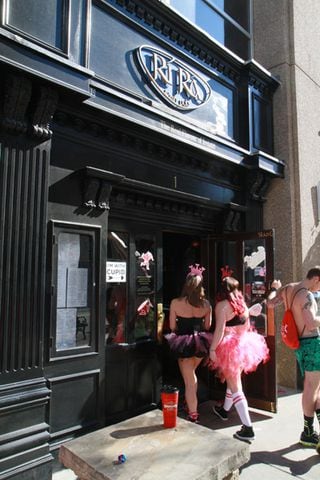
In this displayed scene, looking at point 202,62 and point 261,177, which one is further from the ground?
point 202,62

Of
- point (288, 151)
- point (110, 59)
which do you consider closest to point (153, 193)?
point (110, 59)

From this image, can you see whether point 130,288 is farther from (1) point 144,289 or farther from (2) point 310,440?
(2) point 310,440

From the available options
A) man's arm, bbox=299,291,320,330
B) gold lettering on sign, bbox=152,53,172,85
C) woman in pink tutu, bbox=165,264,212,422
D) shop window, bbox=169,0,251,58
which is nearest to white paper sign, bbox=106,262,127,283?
woman in pink tutu, bbox=165,264,212,422

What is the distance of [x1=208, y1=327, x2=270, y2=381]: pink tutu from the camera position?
14.7ft

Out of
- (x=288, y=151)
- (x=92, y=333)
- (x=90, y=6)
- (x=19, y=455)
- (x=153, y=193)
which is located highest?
(x=90, y=6)

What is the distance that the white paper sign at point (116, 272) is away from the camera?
443 centimetres

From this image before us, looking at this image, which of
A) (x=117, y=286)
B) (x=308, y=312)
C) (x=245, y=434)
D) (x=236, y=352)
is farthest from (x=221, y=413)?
(x=117, y=286)

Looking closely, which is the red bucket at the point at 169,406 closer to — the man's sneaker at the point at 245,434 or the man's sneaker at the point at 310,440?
the man's sneaker at the point at 245,434

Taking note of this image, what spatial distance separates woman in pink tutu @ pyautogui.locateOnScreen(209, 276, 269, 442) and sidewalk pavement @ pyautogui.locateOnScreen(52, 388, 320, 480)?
0.29 meters

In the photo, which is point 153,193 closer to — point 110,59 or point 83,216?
point 83,216

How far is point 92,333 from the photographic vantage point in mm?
4090

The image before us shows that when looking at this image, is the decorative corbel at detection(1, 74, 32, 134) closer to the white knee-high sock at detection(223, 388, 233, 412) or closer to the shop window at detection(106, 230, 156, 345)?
the shop window at detection(106, 230, 156, 345)

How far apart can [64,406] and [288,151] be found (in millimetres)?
5441

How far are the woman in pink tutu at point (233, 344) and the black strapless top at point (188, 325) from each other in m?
0.34
